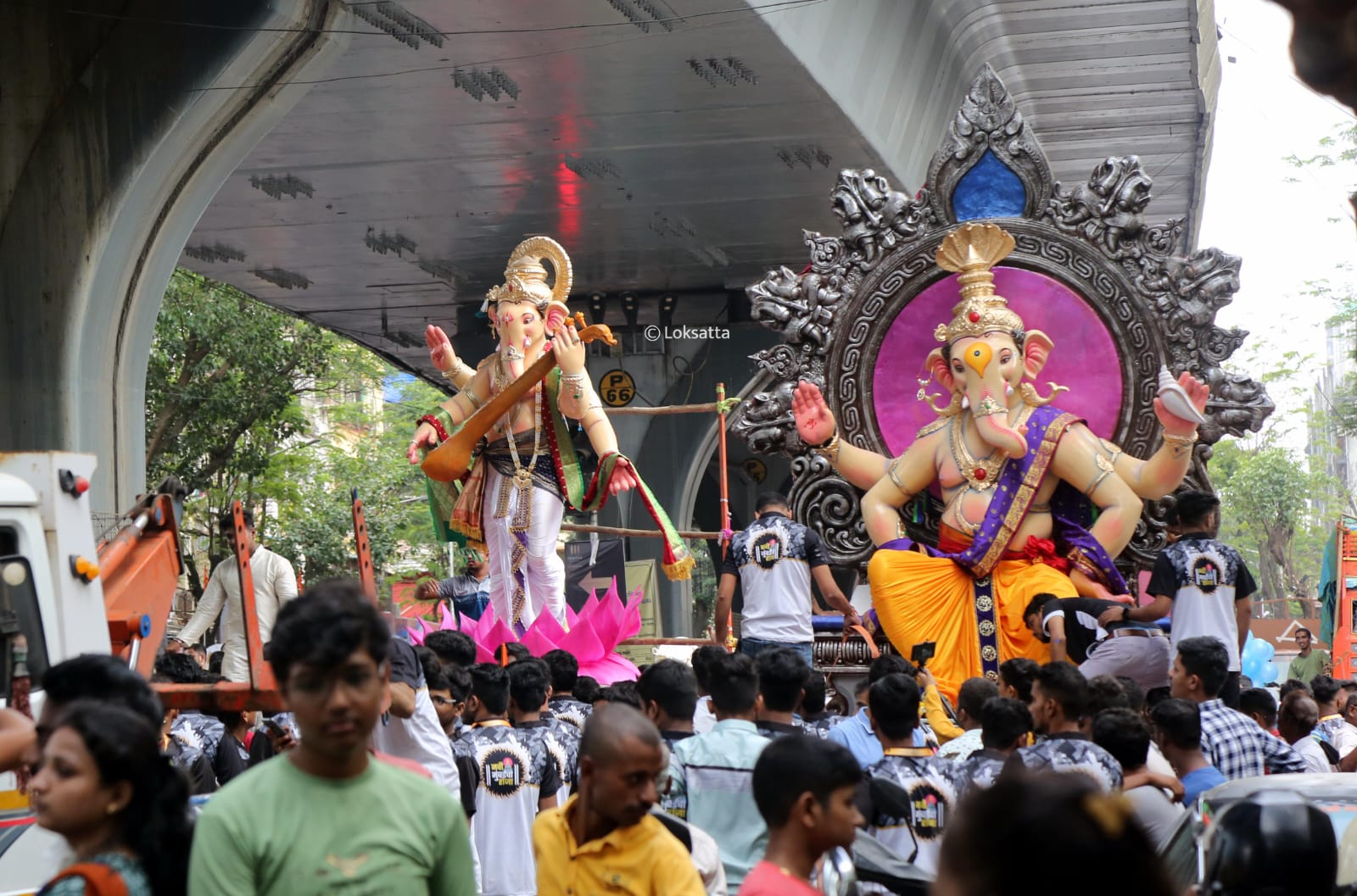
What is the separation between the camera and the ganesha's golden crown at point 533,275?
1196cm

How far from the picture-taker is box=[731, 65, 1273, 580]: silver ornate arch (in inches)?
447

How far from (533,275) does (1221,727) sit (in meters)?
6.66

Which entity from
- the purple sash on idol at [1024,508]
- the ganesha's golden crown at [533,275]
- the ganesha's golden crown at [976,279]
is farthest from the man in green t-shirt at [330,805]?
the ganesha's golden crown at [533,275]

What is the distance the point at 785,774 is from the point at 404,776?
82cm

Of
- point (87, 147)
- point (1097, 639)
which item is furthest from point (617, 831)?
point (87, 147)

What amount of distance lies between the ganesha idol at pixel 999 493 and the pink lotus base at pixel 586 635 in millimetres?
1608

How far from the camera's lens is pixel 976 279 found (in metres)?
11.5

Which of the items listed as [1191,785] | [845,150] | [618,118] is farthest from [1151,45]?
[1191,785]

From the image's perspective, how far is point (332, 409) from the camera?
30344mm

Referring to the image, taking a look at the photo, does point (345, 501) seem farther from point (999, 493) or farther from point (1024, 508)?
point (1024, 508)

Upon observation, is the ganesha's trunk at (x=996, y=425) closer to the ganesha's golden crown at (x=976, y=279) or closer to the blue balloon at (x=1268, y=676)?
the ganesha's golden crown at (x=976, y=279)

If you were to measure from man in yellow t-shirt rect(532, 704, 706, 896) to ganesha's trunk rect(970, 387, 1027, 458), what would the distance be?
7.42m

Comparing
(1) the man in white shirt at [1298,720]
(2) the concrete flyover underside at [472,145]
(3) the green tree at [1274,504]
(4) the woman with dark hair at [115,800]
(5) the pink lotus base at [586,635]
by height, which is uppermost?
(2) the concrete flyover underside at [472,145]

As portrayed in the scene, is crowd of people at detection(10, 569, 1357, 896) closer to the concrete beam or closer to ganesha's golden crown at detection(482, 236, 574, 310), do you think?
the concrete beam
